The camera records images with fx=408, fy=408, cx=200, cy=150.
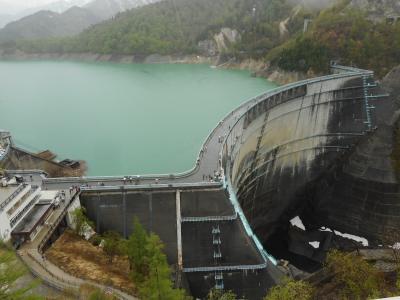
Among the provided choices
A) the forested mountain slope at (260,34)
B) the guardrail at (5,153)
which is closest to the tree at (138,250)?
the guardrail at (5,153)

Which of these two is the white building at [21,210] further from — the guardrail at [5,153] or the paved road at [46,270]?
the guardrail at [5,153]

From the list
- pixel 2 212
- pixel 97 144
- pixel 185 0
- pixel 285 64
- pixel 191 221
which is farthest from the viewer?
pixel 185 0

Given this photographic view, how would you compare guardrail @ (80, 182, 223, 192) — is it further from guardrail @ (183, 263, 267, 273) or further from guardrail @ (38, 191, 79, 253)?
guardrail @ (183, 263, 267, 273)

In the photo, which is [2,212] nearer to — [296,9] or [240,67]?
[240,67]

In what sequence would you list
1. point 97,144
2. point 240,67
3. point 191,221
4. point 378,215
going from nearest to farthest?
1. point 191,221
2. point 378,215
3. point 97,144
4. point 240,67

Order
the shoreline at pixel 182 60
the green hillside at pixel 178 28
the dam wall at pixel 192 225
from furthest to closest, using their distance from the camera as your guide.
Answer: the green hillside at pixel 178 28, the shoreline at pixel 182 60, the dam wall at pixel 192 225

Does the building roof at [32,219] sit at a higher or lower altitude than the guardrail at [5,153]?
higher

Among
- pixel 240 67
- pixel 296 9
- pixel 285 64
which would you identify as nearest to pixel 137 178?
pixel 285 64
